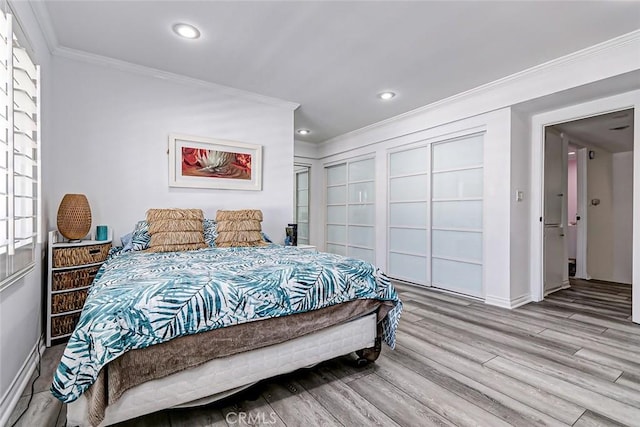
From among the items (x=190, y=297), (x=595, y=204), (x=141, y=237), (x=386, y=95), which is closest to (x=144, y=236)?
(x=141, y=237)

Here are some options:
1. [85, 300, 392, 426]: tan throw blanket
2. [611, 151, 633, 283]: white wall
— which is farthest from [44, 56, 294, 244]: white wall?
[611, 151, 633, 283]: white wall

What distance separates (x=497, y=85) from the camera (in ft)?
11.2

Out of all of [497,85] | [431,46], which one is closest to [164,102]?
[431,46]

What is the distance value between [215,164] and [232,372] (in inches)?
100.0

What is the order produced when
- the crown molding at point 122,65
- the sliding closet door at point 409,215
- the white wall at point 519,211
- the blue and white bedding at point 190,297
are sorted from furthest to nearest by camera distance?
1. the sliding closet door at point 409,215
2. the white wall at point 519,211
3. the crown molding at point 122,65
4. the blue and white bedding at point 190,297

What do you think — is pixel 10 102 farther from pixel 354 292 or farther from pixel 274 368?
pixel 354 292

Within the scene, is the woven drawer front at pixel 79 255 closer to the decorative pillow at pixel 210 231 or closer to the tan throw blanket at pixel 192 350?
the decorative pillow at pixel 210 231

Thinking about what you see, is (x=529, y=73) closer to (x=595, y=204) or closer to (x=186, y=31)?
(x=186, y=31)

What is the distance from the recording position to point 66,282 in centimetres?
243

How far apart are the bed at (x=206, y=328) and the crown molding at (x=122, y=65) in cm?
190

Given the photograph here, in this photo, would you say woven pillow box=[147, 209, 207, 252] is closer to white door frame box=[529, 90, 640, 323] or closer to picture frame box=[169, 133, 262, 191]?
picture frame box=[169, 133, 262, 191]

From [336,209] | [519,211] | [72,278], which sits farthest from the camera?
[336,209]

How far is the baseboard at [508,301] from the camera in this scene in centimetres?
343

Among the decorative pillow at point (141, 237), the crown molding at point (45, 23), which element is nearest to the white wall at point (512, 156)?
the decorative pillow at point (141, 237)
